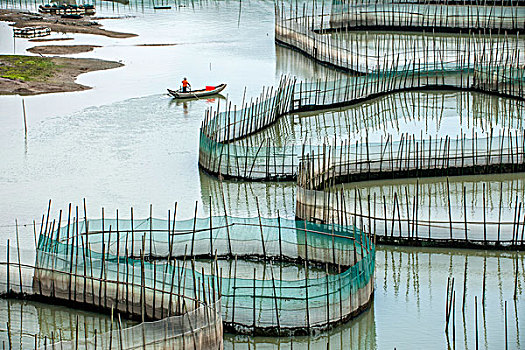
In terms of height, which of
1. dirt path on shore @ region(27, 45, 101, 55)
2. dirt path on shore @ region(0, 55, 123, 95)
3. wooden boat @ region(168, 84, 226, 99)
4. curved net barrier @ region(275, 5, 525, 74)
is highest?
curved net barrier @ region(275, 5, 525, 74)

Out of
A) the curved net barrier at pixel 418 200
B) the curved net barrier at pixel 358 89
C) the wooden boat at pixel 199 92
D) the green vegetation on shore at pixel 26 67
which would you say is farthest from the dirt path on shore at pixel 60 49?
the curved net barrier at pixel 418 200

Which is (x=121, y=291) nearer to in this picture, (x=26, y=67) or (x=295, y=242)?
(x=295, y=242)

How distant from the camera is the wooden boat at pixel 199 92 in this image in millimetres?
35562

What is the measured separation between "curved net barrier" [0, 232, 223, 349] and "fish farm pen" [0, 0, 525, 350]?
1.1 inches

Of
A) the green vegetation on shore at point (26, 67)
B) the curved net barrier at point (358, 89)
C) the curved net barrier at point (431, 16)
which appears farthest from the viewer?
the curved net barrier at point (431, 16)

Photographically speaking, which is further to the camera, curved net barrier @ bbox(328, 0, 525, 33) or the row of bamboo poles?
curved net barrier @ bbox(328, 0, 525, 33)

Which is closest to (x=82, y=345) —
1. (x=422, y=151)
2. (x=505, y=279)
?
(x=505, y=279)

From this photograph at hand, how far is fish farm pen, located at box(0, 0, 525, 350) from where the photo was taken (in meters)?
16.4

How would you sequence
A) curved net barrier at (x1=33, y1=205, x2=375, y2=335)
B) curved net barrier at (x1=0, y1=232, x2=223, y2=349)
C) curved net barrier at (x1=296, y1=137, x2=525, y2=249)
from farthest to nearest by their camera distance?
curved net barrier at (x1=296, y1=137, x2=525, y2=249) → curved net barrier at (x1=33, y1=205, x2=375, y2=335) → curved net barrier at (x1=0, y1=232, x2=223, y2=349)

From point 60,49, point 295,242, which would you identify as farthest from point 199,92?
point 295,242

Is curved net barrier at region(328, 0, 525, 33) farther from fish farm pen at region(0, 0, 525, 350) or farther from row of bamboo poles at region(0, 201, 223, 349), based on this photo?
row of bamboo poles at region(0, 201, 223, 349)

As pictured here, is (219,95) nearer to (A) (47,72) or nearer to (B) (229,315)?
(A) (47,72)

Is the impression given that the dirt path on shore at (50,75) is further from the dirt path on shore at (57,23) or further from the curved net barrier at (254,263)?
the curved net barrier at (254,263)

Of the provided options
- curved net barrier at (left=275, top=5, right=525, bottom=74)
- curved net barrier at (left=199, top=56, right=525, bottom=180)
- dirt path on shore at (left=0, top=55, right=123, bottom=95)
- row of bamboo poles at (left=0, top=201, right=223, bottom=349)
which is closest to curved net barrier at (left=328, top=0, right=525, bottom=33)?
curved net barrier at (left=275, top=5, right=525, bottom=74)
